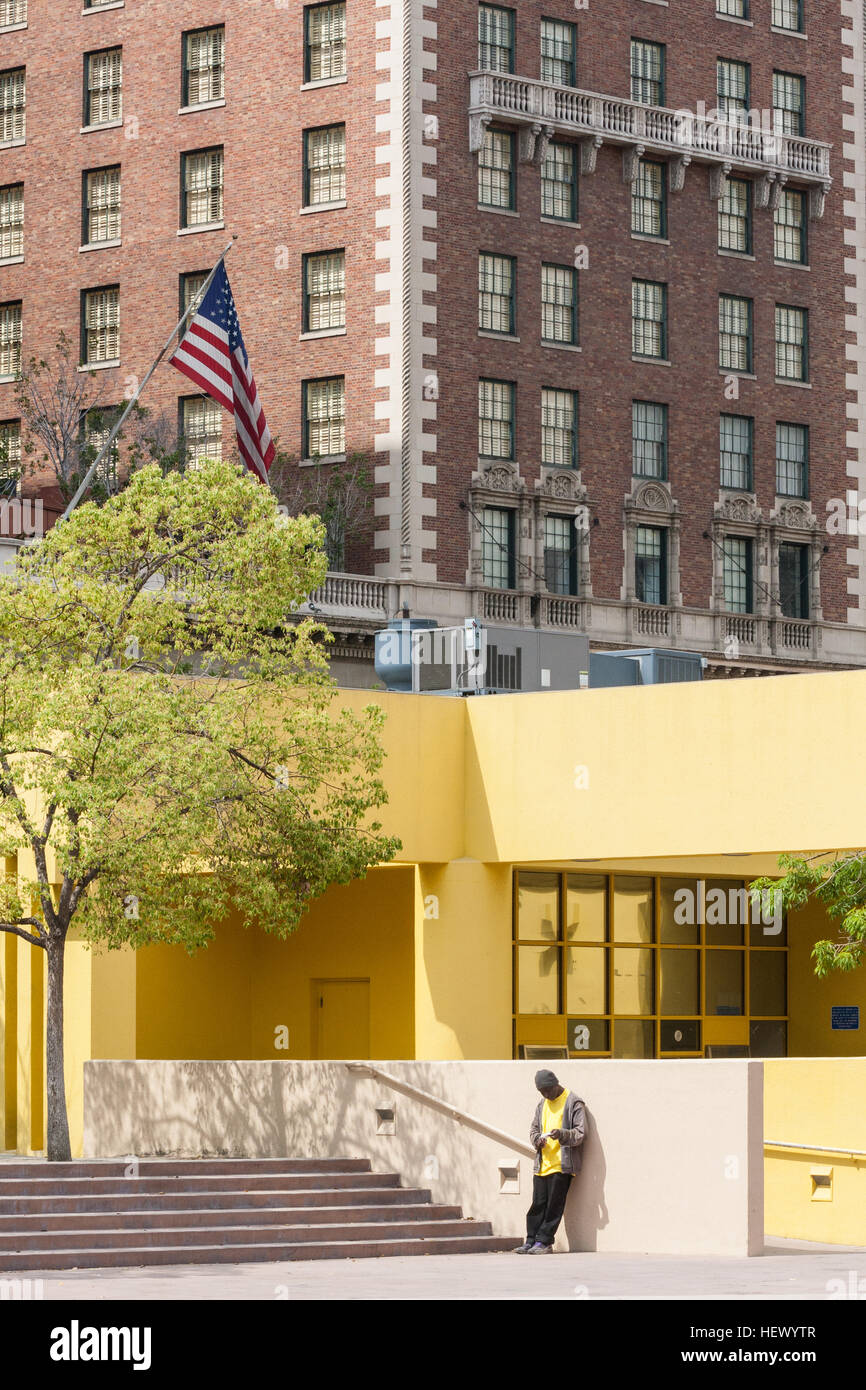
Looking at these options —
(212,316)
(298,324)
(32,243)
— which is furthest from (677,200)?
(212,316)

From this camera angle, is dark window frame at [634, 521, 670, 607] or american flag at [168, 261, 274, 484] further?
dark window frame at [634, 521, 670, 607]

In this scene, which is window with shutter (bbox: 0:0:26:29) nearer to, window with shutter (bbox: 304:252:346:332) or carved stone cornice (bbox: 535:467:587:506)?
window with shutter (bbox: 304:252:346:332)

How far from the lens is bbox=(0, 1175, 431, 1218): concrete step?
77.7ft

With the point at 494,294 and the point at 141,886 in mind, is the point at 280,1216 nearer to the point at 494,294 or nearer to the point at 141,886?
the point at 141,886

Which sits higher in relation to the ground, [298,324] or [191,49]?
[191,49]

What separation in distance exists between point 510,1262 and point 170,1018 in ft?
41.8

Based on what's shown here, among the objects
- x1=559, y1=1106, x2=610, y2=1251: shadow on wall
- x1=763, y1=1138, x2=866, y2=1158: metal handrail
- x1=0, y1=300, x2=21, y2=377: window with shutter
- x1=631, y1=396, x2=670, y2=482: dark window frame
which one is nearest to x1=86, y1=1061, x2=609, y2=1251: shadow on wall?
x1=559, y1=1106, x2=610, y2=1251: shadow on wall

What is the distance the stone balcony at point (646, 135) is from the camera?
55750mm

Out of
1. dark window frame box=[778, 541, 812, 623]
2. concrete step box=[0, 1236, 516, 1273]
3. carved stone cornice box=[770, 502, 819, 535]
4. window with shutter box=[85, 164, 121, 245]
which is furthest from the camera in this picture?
dark window frame box=[778, 541, 812, 623]

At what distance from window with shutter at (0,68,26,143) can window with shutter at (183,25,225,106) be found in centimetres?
539

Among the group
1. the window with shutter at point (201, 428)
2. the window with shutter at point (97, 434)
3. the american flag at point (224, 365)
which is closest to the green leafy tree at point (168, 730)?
the american flag at point (224, 365)

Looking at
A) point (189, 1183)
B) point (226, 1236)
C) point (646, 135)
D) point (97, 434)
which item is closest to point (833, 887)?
point (189, 1183)

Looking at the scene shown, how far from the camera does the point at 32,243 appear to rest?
61.6 m

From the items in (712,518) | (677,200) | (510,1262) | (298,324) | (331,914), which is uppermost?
(677,200)
